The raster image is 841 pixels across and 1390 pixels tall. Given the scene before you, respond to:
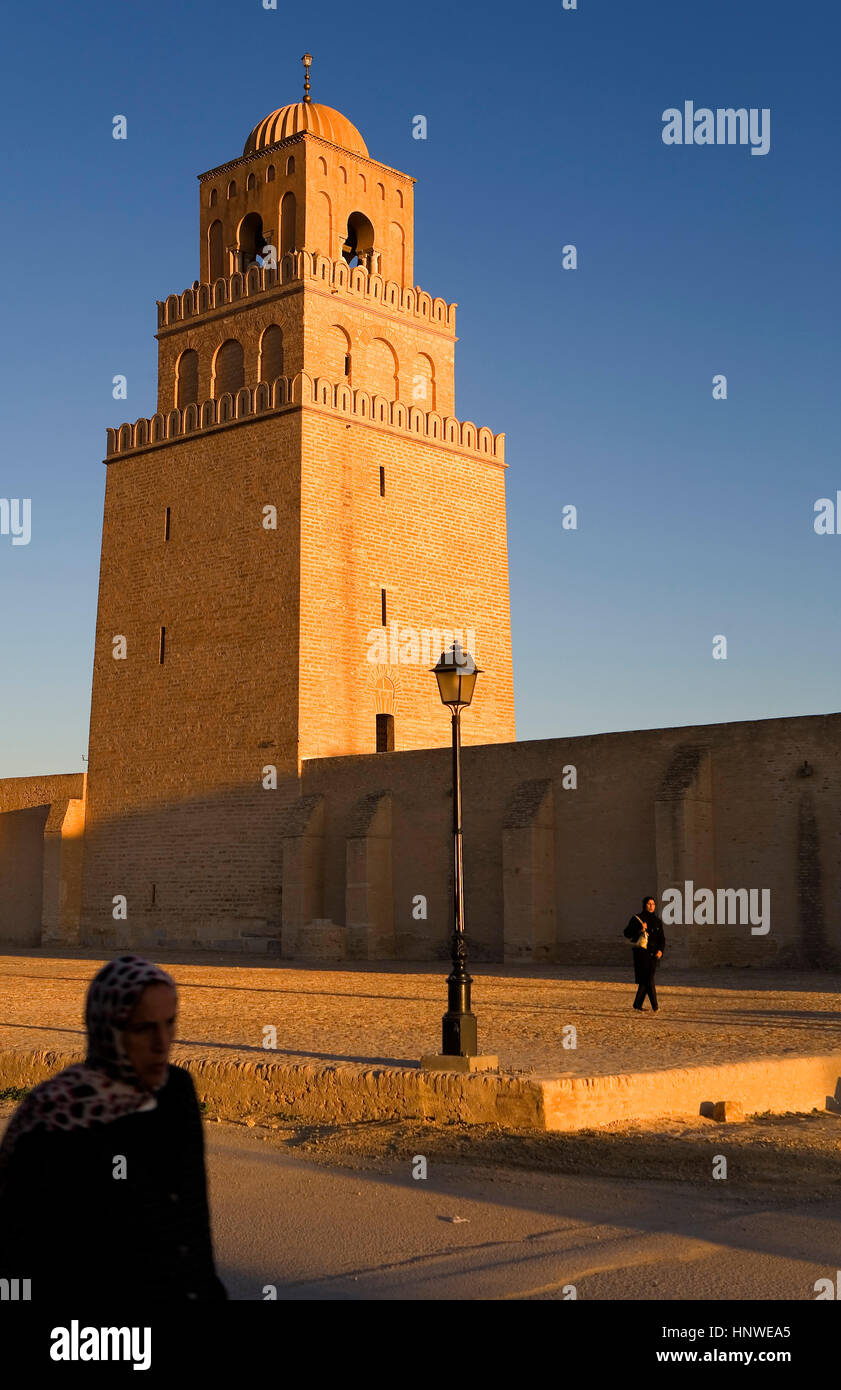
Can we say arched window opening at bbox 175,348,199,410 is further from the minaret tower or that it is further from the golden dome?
the golden dome

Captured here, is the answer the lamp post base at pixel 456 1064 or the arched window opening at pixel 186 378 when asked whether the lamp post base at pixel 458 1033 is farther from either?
the arched window opening at pixel 186 378

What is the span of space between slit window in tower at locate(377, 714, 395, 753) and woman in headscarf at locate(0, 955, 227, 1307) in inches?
1099

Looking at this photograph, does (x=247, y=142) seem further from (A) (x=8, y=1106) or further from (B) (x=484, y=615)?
(A) (x=8, y=1106)

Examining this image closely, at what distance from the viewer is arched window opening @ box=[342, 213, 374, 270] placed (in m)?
33.8

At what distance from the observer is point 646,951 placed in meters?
16.0

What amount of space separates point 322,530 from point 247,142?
10561 millimetres

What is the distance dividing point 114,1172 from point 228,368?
31.9 m

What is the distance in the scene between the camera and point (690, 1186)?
7.85m

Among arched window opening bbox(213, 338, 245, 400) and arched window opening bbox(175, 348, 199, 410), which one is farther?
arched window opening bbox(175, 348, 199, 410)

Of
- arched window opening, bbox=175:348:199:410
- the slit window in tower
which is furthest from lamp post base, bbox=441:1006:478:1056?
arched window opening, bbox=175:348:199:410

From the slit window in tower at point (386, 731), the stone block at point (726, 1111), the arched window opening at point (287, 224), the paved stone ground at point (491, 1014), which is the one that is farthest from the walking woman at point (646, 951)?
the arched window opening at point (287, 224)

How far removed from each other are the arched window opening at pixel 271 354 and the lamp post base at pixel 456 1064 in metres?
23.8

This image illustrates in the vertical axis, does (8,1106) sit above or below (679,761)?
below

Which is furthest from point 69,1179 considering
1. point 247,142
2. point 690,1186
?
point 247,142
